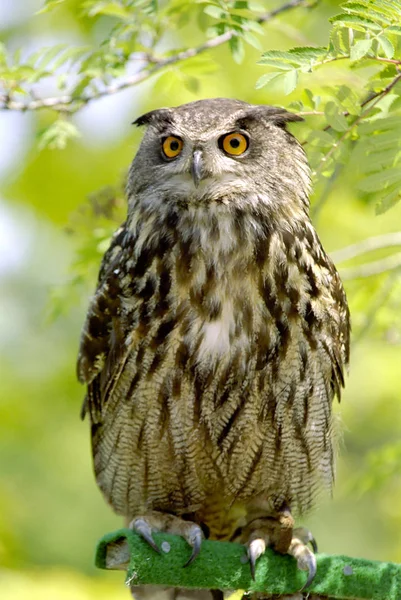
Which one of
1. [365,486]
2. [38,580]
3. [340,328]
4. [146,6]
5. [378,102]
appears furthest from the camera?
[38,580]

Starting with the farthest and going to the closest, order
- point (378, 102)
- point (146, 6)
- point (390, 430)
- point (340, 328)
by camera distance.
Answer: point (390, 430) → point (340, 328) → point (146, 6) → point (378, 102)

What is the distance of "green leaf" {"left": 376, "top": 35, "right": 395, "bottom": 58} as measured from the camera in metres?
2.54

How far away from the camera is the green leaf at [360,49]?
8.14ft

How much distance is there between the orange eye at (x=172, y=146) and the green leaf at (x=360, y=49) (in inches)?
39.8

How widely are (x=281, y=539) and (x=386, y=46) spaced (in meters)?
1.79

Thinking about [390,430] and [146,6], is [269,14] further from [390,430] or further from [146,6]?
[390,430]

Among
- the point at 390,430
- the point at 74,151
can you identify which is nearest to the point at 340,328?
the point at 390,430

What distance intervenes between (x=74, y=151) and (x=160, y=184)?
4164mm

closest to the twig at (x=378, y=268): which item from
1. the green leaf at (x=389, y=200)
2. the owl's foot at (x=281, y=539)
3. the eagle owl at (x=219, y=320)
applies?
the eagle owl at (x=219, y=320)

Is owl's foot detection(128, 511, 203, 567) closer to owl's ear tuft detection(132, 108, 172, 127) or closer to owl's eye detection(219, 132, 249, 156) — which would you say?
owl's eye detection(219, 132, 249, 156)

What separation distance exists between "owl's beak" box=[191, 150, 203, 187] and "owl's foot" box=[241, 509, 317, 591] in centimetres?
126

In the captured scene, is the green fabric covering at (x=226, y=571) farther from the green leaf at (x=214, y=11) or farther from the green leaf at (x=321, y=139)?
the green leaf at (x=214, y=11)

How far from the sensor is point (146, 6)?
3287mm

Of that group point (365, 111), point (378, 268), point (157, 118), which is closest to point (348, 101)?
point (365, 111)
